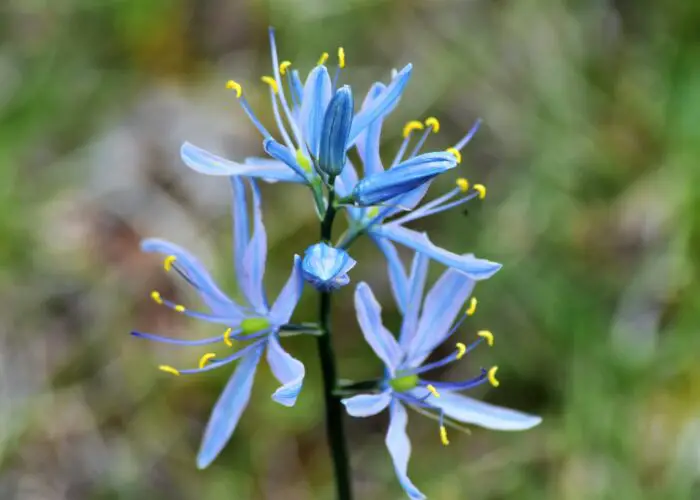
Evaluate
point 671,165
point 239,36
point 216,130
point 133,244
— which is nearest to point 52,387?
point 133,244

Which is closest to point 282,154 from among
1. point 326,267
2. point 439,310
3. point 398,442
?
point 326,267

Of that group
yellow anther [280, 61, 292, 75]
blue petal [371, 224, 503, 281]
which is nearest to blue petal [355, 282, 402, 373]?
blue petal [371, 224, 503, 281]

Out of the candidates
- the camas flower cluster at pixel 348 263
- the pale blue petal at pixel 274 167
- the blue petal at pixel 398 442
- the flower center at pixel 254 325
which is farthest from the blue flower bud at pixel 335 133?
the blue petal at pixel 398 442

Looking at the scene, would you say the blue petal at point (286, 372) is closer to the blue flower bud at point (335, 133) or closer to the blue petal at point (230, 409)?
the blue petal at point (230, 409)

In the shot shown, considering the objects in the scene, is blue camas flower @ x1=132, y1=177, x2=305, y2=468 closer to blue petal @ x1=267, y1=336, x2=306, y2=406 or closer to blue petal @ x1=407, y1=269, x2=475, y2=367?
blue petal @ x1=267, y1=336, x2=306, y2=406

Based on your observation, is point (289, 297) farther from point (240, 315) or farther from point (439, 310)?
point (439, 310)

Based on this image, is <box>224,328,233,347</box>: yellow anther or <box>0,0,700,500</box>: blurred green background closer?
<box>224,328,233,347</box>: yellow anther
